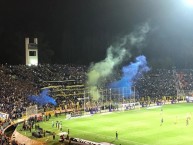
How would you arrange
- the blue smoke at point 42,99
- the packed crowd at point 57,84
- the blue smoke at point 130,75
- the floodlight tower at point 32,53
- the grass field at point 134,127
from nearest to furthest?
the grass field at point 134,127
the packed crowd at point 57,84
the blue smoke at point 42,99
the floodlight tower at point 32,53
the blue smoke at point 130,75

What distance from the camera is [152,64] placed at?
124m

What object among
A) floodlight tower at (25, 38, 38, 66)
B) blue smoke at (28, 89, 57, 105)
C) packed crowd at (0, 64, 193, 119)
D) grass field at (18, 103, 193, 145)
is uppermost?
floodlight tower at (25, 38, 38, 66)

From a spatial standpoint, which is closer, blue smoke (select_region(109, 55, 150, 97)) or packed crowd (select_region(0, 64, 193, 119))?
packed crowd (select_region(0, 64, 193, 119))

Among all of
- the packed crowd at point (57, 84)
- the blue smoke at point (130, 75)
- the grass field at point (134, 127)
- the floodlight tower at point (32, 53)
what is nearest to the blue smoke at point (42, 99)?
the packed crowd at point (57, 84)

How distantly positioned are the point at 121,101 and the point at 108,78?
13334mm

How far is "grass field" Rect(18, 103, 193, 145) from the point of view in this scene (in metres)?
44.2

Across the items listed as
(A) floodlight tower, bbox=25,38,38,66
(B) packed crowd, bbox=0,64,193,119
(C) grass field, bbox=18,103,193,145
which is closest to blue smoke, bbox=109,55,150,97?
(B) packed crowd, bbox=0,64,193,119

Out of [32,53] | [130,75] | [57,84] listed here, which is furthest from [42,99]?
[130,75]

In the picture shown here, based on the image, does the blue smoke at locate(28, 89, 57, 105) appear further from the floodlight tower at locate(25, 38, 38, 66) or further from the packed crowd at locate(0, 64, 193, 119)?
the floodlight tower at locate(25, 38, 38, 66)

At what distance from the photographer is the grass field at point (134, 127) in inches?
1738

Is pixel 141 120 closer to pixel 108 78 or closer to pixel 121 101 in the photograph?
pixel 121 101

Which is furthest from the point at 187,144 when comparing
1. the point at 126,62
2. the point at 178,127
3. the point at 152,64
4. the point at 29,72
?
the point at 152,64

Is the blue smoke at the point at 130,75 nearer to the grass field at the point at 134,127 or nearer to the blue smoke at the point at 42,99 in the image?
the grass field at the point at 134,127

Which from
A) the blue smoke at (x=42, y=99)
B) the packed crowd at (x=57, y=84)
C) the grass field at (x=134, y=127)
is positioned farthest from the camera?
the blue smoke at (x=42, y=99)
